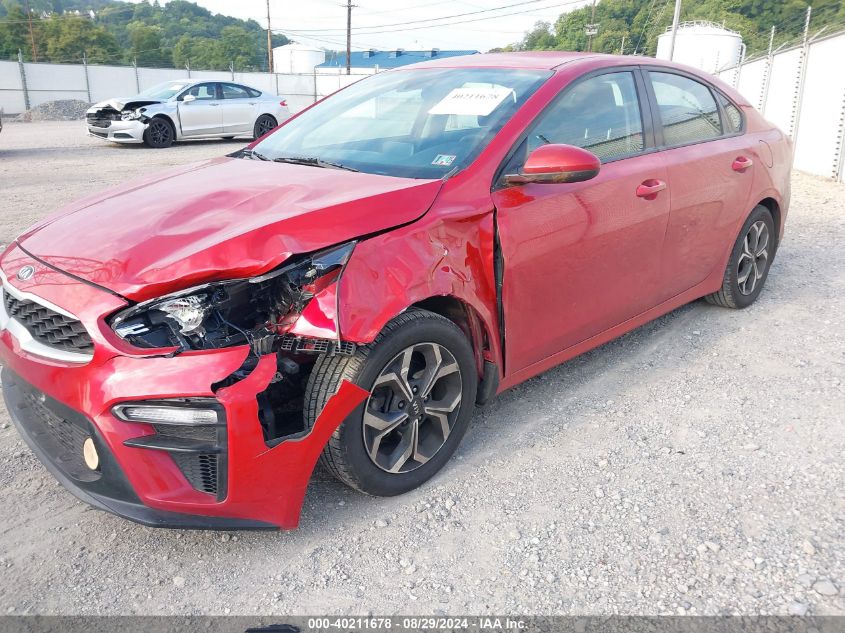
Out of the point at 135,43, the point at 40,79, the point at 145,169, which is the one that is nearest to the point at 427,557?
the point at 145,169

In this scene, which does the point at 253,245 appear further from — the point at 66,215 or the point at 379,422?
the point at 66,215

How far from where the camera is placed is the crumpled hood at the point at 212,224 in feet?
7.31

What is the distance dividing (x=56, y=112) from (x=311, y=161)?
90.2 feet

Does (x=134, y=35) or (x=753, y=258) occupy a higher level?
(x=134, y=35)

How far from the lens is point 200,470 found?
7.22ft

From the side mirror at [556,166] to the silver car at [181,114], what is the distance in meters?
13.8

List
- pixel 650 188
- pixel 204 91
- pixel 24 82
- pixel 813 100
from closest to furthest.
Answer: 1. pixel 650 188
2. pixel 813 100
3. pixel 204 91
4. pixel 24 82

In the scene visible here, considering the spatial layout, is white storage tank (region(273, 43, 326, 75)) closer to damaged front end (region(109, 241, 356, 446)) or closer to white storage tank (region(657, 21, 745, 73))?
white storage tank (region(657, 21, 745, 73))

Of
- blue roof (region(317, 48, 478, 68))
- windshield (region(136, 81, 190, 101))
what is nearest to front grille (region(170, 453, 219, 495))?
windshield (region(136, 81, 190, 101))

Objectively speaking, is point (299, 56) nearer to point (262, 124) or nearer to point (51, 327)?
point (262, 124)

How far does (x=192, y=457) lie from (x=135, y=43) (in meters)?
69.6

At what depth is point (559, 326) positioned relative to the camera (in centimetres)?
324

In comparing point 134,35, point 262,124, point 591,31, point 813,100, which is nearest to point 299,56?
point 134,35

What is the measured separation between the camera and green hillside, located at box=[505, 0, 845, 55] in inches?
1950
